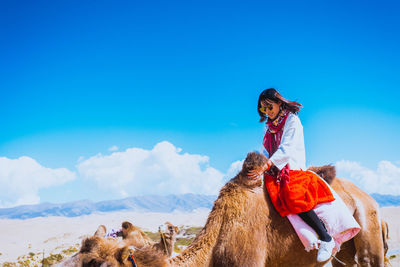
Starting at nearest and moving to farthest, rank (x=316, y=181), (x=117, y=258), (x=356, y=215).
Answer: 1. (x=117, y=258)
2. (x=316, y=181)
3. (x=356, y=215)

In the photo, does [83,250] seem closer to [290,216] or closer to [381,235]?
[290,216]

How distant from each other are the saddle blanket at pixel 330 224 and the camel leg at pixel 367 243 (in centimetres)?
58

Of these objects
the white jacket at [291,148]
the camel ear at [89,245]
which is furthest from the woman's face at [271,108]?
the camel ear at [89,245]

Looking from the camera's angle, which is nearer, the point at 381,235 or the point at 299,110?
the point at 299,110

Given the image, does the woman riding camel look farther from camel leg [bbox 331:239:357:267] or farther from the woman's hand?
camel leg [bbox 331:239:357:267]

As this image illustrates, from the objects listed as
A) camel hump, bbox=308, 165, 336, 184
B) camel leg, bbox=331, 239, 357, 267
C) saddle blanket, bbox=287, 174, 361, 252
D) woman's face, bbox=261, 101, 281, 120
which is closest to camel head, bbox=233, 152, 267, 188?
saddle blanket, bbox=287, 174, 361, 252

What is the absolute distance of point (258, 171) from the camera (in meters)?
3.64

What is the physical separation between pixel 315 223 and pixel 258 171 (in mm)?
922

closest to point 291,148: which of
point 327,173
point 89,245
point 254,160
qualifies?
point 254,160

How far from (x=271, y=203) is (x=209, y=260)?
3.37 ft

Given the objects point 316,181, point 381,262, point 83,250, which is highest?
point 316,181

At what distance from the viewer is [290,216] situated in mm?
3664

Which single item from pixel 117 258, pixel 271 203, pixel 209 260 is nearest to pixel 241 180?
pixel 271 203

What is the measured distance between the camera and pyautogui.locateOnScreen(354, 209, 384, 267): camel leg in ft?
14.9
